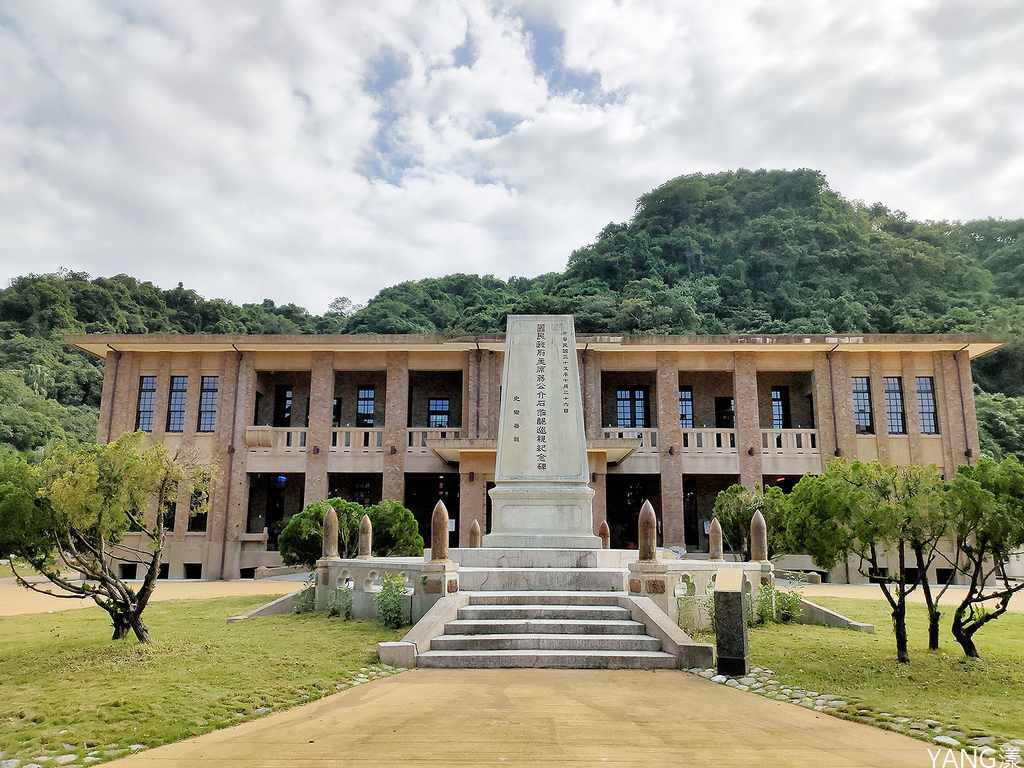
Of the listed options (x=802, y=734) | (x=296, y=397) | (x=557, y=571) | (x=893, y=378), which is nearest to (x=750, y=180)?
(x=893, y=378)

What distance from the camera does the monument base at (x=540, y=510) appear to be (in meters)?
11.2

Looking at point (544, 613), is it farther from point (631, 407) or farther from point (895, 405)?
point (895, 405)

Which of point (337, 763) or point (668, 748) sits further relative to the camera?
point (668, 748)

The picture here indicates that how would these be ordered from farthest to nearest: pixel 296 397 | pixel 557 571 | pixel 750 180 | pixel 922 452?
pixel 750 180, pixel 296 397, pixel 922 452, pixel 557 571

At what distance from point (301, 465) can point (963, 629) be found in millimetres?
18125

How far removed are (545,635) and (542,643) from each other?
0.53 feet

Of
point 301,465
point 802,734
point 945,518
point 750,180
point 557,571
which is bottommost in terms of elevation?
point 802,734

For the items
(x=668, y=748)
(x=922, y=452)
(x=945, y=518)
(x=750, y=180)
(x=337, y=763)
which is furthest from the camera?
(x=750, y=180)

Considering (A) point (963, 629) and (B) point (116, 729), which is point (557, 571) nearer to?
(A) point (963, 629)

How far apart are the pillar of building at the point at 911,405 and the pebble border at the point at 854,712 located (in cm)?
1711

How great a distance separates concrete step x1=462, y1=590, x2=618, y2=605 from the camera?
28.5ft

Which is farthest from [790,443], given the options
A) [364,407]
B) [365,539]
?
[365,539]

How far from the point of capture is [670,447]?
21422 mm

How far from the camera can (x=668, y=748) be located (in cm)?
449
